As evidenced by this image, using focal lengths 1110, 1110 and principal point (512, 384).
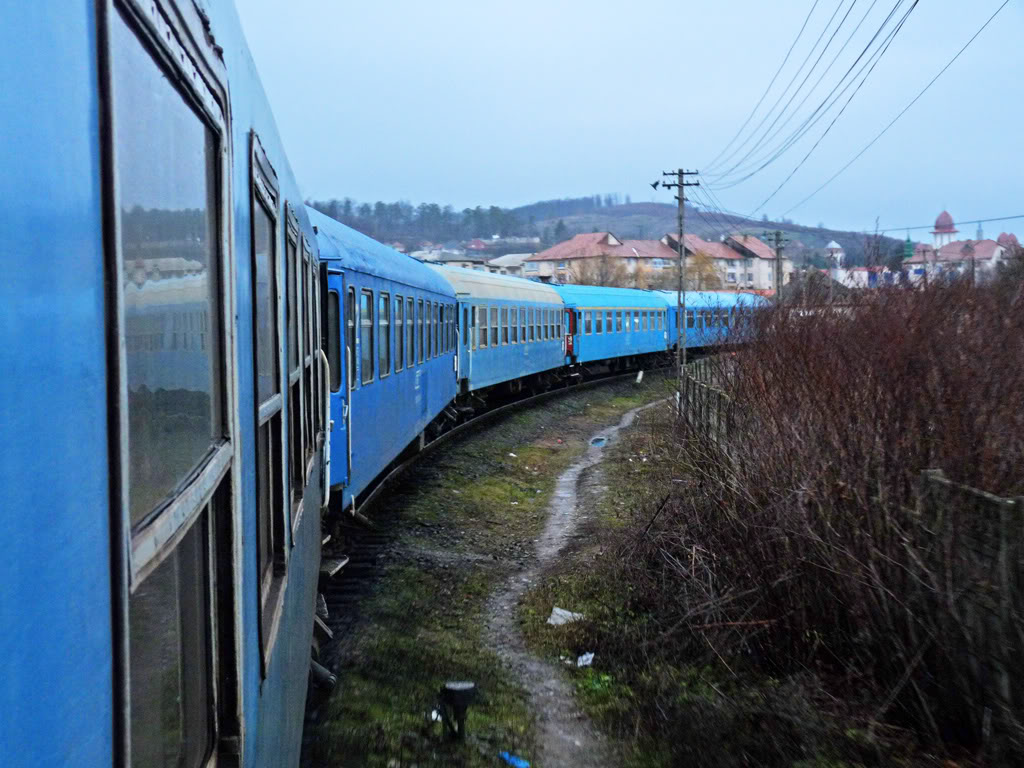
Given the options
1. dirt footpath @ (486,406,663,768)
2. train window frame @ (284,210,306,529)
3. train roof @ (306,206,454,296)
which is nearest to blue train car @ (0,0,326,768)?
train window frame @ (284,210,306,529)

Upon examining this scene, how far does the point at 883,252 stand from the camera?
11.3 meters

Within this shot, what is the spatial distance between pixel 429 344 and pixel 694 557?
7.76 m

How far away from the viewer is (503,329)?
24484mm

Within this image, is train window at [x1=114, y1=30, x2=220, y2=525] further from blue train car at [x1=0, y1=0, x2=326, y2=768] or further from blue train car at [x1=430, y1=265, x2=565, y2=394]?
blue train car at [x1=430, y1=265, x2=565, y2=394]

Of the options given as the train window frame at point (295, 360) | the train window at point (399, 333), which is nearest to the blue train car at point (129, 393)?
the train window frame at point (295, 360)

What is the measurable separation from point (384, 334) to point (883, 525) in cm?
610

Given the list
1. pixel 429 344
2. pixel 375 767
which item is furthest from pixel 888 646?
pixel 429 344

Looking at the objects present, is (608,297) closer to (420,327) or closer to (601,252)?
(420,327)

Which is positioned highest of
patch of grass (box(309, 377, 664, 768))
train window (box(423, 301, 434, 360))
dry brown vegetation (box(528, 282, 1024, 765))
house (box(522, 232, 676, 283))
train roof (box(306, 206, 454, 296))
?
house (box(522, 232, 676, 283))

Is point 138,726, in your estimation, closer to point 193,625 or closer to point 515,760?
point 193,625

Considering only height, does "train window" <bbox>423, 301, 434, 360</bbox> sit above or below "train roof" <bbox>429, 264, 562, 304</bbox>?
A: below

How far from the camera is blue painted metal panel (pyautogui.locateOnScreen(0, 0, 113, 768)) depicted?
827mm

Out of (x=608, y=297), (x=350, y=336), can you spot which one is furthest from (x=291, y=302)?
(x=608, y=297)

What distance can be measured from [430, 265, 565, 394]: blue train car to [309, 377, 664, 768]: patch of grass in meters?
3.35
